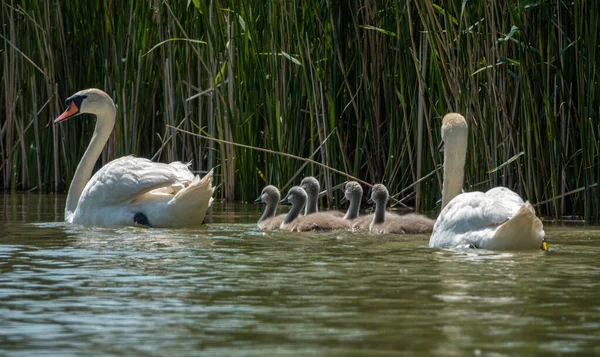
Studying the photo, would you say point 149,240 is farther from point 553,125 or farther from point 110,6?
point 110,6

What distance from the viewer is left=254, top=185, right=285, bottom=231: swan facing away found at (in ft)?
30.9

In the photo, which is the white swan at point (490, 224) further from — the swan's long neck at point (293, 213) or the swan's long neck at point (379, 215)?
the swan's long neck at point (293, 213)

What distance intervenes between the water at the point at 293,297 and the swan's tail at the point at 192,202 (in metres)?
1.10

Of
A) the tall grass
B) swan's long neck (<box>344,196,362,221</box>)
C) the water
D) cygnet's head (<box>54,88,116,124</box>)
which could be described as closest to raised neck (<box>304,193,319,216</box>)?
swan's long neck (<box>344,196,362,221</box>)

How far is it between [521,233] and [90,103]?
5462 mm

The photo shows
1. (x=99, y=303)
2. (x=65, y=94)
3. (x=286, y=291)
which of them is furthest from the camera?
(x=65, y=94)

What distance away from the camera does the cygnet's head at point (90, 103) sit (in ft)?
37.1

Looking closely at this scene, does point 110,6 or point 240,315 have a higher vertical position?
point 110,6

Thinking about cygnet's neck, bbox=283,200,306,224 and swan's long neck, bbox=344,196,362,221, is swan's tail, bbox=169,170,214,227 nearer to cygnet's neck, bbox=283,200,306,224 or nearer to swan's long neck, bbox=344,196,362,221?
cygnet's neck, bbox=283,200,306,224

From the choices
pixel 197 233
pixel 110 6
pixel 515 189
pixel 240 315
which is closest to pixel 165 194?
pixel 197 233

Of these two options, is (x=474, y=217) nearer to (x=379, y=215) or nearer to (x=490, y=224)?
(x=490, y=224)

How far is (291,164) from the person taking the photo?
11.8m

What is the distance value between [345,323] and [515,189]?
234 inches

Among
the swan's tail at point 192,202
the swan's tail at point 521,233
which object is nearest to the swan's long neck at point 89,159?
the swan's tail at point 192,202
